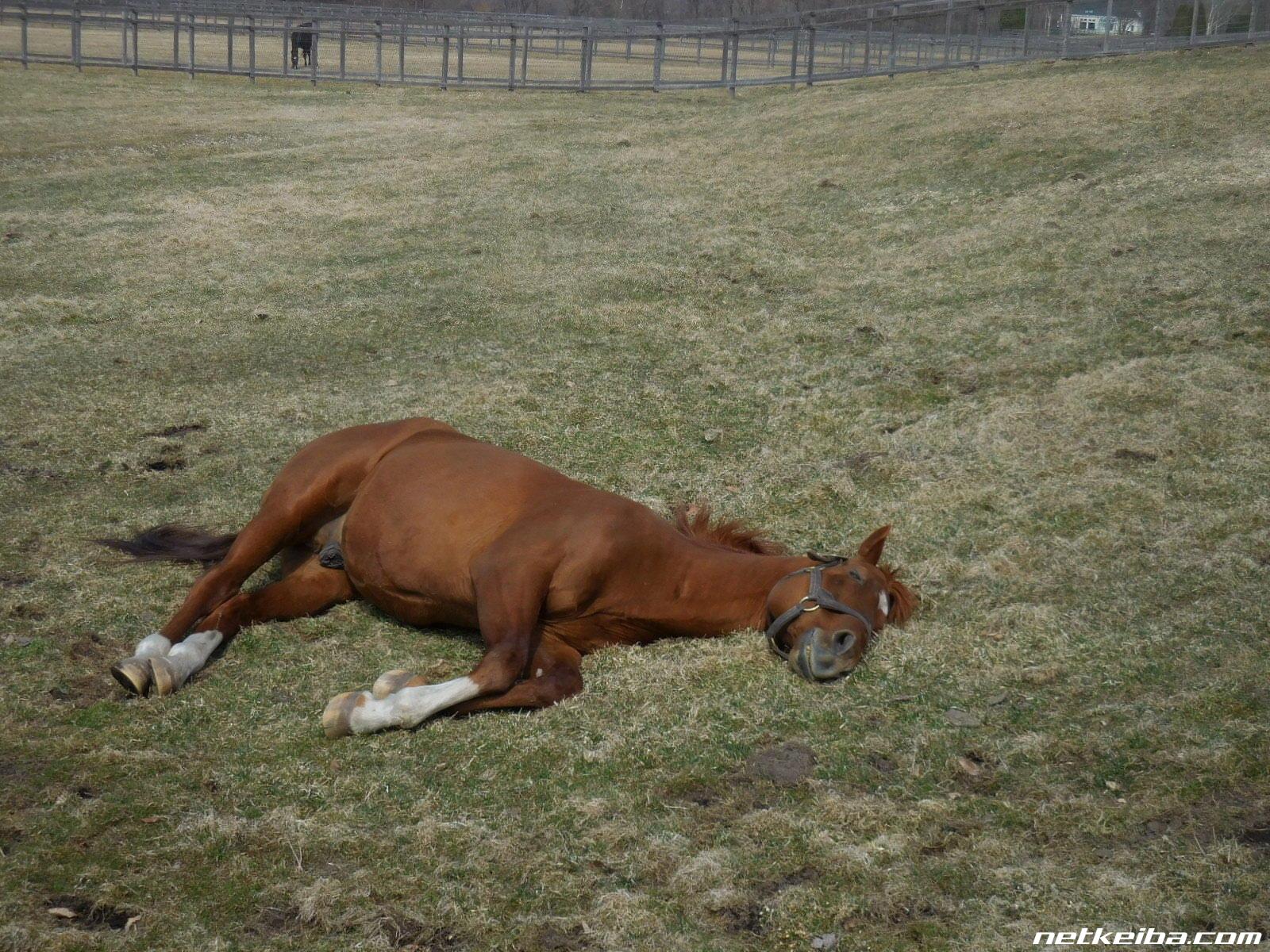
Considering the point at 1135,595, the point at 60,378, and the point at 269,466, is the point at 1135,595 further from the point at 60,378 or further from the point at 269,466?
the point at 60,378

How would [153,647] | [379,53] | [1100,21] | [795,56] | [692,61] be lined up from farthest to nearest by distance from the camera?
[692,61] < [379,53] < [795,56] < [1100,21] < [153,647]

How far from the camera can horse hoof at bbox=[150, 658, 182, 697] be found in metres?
4.14

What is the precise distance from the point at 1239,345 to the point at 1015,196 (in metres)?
4.48

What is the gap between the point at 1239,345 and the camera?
7.46 meters

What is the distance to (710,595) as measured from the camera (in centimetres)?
442

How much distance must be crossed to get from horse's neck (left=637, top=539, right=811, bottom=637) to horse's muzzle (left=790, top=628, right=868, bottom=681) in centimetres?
30

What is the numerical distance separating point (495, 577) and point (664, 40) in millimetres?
26650

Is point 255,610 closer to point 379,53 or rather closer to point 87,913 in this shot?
point 87,913

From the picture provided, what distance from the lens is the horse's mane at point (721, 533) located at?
4.78 metres

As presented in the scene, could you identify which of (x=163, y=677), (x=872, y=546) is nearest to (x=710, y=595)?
(x=872, y=546)

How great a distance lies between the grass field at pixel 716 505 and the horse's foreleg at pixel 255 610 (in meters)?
0.07

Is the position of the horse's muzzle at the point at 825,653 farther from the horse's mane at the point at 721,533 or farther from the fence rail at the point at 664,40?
the fence rail at the point at 664,40

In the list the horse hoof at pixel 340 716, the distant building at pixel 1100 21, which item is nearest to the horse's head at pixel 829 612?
the horse hoof at pixel 340 716

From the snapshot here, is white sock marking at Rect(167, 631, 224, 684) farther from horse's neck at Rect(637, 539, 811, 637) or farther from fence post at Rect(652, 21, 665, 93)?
fence post at Rect(652, 21, 665, 93)
